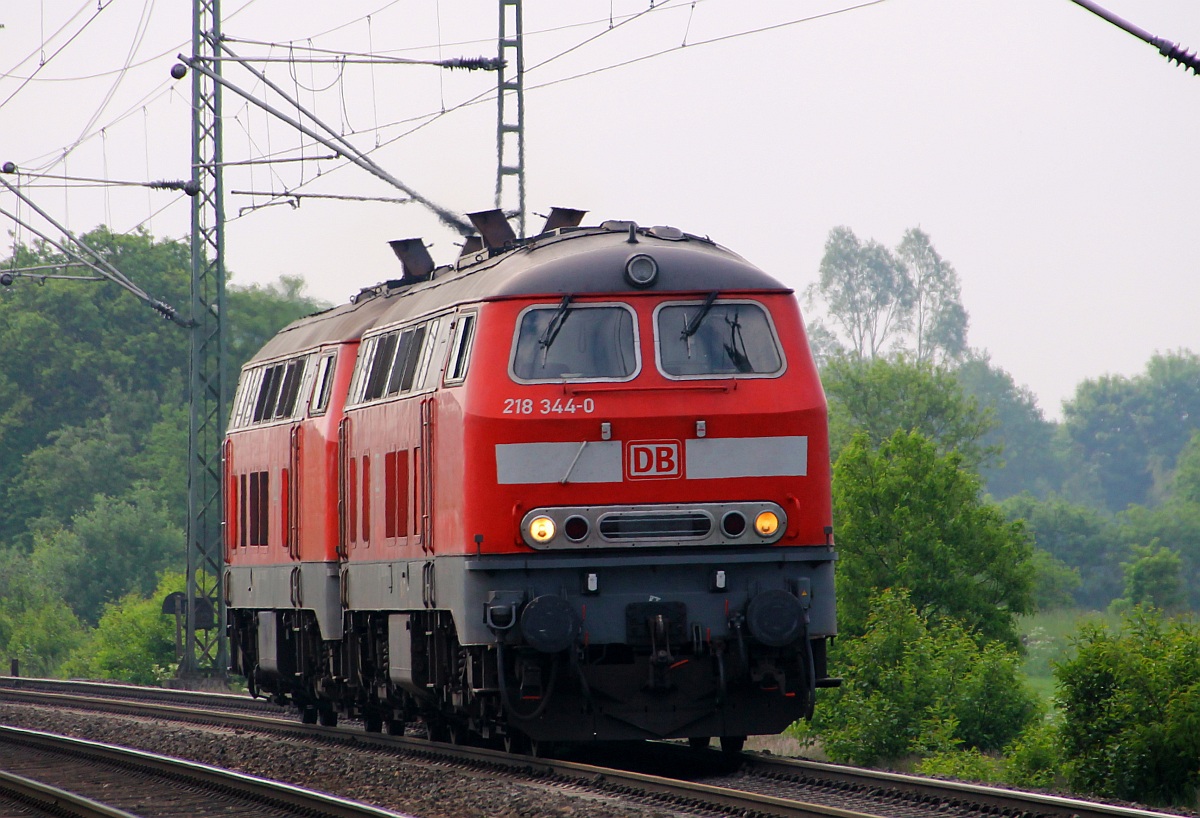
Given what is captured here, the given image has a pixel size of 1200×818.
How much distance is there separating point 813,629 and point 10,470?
223 feet

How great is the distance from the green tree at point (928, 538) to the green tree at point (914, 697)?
13.5 meters

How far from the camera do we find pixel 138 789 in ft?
47.3

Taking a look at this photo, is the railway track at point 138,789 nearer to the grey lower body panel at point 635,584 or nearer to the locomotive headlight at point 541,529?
the grey lower body panel at point 635,584

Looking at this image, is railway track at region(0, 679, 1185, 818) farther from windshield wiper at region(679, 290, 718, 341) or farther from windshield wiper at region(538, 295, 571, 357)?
windshield wiper at region(679, 290, 718, 341)

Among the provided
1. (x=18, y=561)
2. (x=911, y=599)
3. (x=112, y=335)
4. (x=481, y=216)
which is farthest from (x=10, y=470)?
(x=481, y=216)

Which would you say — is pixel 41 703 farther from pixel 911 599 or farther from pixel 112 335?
pixel 112 335

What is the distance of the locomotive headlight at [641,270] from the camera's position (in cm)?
1356

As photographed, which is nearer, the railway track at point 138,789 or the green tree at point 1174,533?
the railway track at point 138,789

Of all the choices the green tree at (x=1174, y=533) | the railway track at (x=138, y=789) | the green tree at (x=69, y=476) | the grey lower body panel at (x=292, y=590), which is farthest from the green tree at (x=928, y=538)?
the green tree at (x=1174, y=533)

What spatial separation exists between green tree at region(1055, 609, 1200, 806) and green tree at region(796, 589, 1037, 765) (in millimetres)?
3861

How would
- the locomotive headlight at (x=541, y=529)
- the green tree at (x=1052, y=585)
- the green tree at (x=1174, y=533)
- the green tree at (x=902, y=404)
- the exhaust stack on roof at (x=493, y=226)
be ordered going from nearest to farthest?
the locomotive headlight at (x=541, y=529), the exhaust stack on roof at (x=493, y=226), the green tree at (x=1052, y=585), the green tree at (x=902, y=404), the green tree at (x=1174, y=533)

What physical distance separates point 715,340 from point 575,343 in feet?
3.44

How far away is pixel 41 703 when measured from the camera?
89.1ft

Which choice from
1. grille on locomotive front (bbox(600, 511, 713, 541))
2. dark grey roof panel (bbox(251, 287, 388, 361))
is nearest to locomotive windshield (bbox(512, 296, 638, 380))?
grille on locomotive front (bbox(600, 511, 713, 541))
